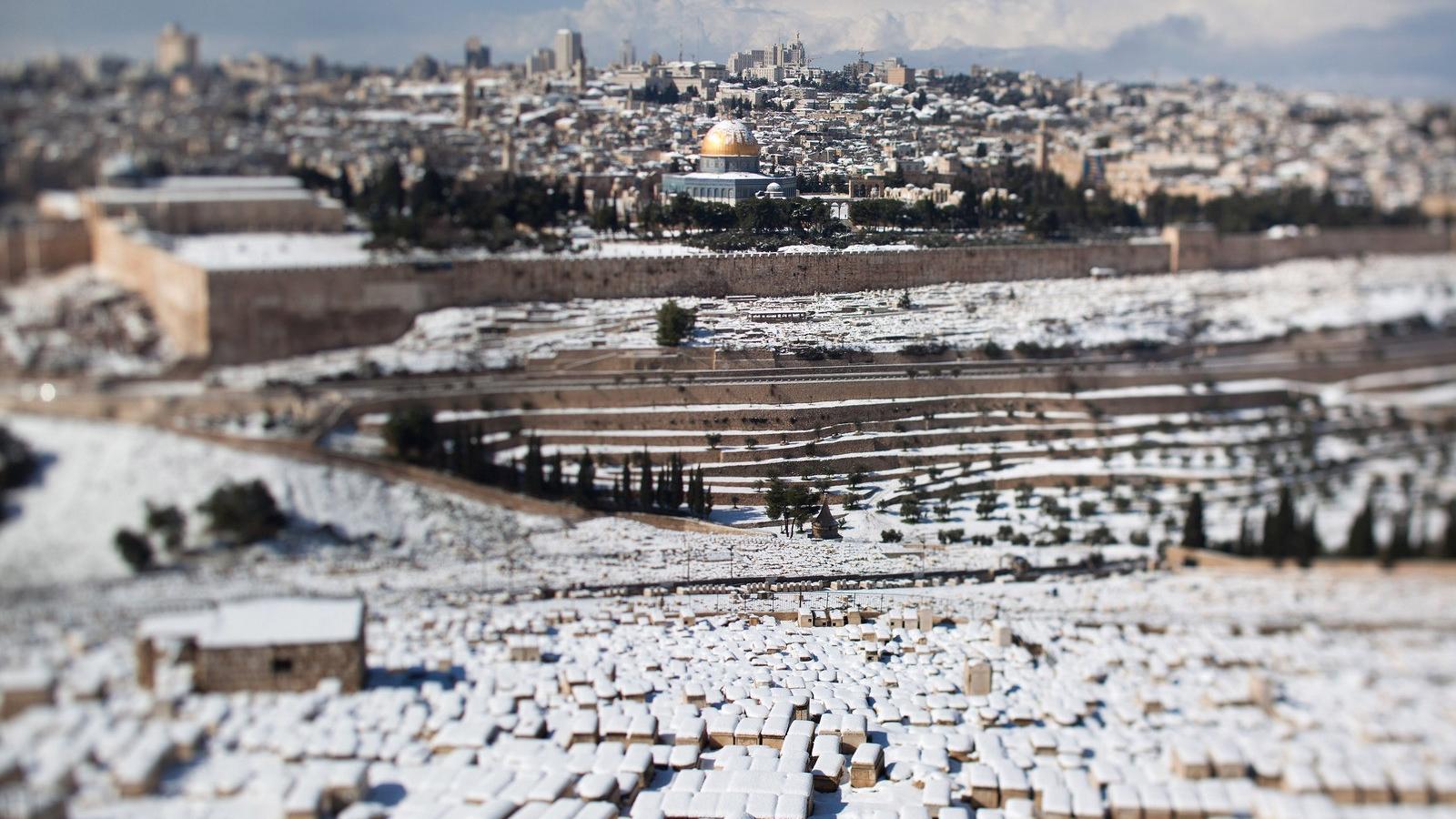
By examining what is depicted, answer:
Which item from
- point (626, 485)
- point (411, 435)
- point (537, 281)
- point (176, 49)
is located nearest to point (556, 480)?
point (626, 485)

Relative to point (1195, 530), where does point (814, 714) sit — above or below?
below

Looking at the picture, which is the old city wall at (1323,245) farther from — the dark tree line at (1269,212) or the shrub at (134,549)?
the shrub at (134,549)

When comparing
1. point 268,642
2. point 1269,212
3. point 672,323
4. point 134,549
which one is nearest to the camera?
point 134,549

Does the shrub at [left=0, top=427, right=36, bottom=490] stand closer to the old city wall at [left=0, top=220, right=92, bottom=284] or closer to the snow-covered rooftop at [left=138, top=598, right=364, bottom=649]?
the old city wall at [left=0, top=220, right=92, bottom=284]

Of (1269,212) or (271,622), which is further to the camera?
(1269,212)

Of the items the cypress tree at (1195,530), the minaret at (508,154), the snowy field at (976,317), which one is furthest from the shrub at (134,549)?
the cypress tree at (1195,530)

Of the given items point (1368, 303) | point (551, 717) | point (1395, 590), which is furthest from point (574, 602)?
point (1368, 303)

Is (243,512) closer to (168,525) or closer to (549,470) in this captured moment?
(168,525)

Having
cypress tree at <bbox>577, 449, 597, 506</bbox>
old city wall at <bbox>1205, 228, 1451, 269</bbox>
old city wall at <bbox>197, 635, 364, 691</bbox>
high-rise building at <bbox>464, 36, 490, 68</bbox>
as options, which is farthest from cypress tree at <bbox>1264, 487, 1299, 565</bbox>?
high-rise building at <bbox>464, 36, 490, 68</bbox>

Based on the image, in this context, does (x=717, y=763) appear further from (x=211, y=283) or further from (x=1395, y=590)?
(x=211, y=283)
